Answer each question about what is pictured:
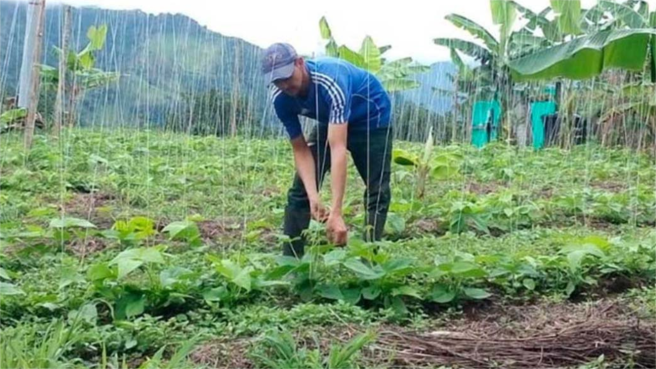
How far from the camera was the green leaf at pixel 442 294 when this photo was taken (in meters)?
3.34

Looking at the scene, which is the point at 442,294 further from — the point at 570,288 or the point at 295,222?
the point at 295,222

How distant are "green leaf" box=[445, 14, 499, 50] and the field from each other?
6.02 m

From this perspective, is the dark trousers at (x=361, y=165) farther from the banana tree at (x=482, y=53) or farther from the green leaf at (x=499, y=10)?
the banana tree at (x=482, y=53)

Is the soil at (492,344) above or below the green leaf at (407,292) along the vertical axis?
below

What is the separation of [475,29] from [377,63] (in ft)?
11.8

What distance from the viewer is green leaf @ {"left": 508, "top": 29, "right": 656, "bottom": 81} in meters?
4.00

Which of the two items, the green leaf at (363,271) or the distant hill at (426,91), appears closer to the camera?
the green leaf at (363,271)

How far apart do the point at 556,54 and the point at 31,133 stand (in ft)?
18.3

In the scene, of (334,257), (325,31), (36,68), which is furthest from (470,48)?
(334,257)

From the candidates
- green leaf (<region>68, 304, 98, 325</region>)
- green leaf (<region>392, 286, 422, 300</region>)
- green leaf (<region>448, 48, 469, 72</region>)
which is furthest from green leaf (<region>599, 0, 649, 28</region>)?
green leaf (<region>448, 48, 469, 72</region>)

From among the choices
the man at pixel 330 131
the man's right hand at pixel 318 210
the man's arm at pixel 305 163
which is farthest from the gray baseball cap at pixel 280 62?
the man's right hand at pixel 318 210

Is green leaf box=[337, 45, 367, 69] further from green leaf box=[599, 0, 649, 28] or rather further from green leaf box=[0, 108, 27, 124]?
green leaf box=[0, 108, 27, 124]

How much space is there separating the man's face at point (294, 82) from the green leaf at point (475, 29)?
842 cm

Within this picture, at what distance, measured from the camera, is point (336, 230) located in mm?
3578
